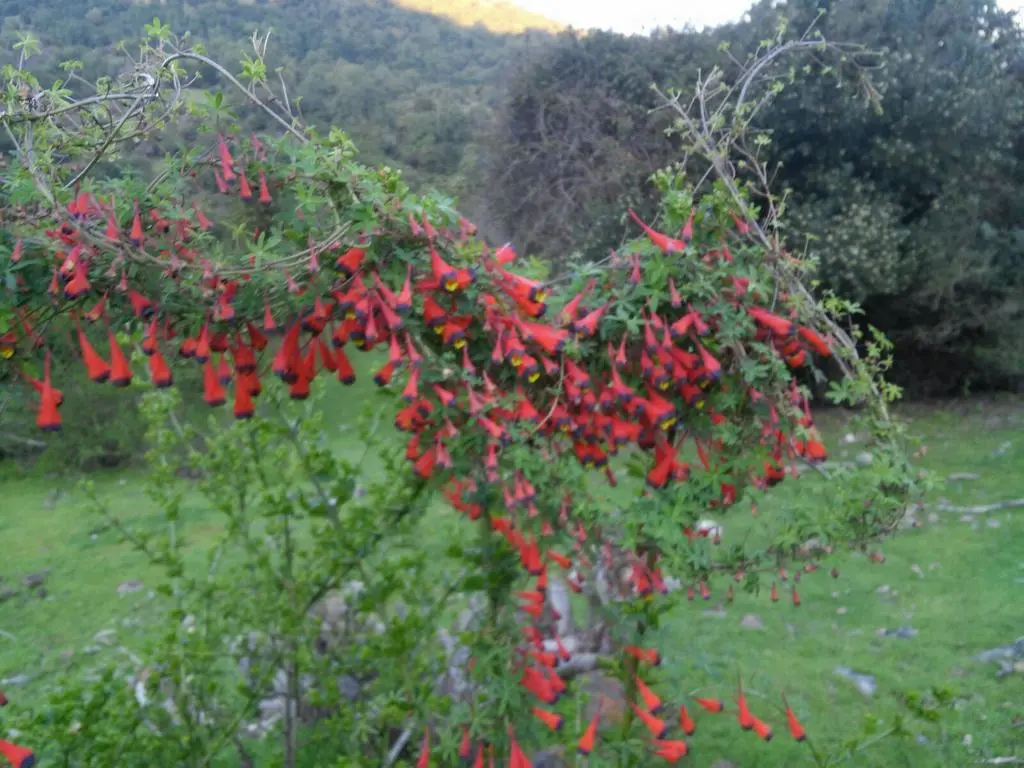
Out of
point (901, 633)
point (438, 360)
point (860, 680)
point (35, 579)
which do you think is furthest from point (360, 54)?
point (438, 360)

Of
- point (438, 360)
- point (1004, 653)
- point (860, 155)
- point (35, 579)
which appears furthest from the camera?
point (860, 155)

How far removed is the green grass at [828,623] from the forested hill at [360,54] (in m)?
5.95

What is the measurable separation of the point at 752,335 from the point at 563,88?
9.37m

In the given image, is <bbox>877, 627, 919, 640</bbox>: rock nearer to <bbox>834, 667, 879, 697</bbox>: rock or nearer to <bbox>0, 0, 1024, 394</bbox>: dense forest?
<bbox>834, 667, 879, 697</bbox>: rock

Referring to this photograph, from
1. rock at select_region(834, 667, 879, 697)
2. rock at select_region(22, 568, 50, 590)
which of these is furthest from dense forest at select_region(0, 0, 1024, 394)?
rock at select_region(834, 667, 879, 697)

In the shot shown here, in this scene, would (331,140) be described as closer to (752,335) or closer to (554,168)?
(752,335)

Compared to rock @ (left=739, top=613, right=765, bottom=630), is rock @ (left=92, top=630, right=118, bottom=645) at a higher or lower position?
lower

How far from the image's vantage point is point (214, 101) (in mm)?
2201

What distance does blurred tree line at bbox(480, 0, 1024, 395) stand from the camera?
31.4ft

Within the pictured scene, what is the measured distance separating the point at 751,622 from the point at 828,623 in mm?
443

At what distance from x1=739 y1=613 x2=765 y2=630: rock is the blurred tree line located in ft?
16.1

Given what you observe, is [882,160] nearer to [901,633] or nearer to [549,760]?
[901,633]

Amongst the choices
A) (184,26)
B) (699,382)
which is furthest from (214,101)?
(184,26)

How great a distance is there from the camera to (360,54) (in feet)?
62.4
